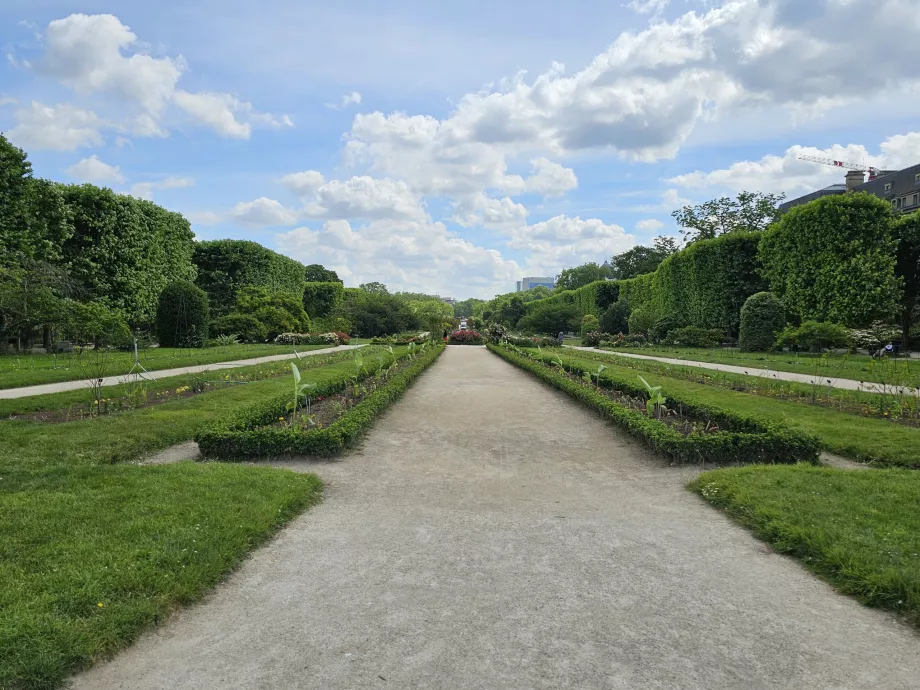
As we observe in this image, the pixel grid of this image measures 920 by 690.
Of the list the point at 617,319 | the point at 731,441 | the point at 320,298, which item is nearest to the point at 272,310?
the point at 320,298

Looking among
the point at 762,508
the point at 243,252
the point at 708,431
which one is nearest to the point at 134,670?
the point at 762,508

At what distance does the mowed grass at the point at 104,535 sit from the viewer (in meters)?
2.25

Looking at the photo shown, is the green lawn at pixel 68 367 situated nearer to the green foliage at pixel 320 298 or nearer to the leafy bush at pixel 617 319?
the leafy bush at pixel 617 319

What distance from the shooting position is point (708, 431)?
20.5ft

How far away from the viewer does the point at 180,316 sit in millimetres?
19547

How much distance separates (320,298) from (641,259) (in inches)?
1493

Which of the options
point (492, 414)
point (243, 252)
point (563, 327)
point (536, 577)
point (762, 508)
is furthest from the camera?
point (563, 327)

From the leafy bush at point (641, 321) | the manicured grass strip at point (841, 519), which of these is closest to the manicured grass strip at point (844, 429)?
the manicured grass strip at point (841, 519)

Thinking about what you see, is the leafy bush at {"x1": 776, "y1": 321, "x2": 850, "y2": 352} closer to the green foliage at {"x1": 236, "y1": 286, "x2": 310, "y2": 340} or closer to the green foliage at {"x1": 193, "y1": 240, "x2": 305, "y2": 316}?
the green foliage at {"x1": 236, "y1": 286, "x2": 310, "y2": 340}

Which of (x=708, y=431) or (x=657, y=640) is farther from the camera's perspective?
(x=708, y=431)

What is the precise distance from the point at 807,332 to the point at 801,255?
4149 mm

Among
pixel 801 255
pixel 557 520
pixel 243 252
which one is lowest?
pixel 557 520

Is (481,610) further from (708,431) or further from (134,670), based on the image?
(708,431)

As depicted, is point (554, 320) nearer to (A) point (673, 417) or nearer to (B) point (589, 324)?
(B) point (589, 324)
